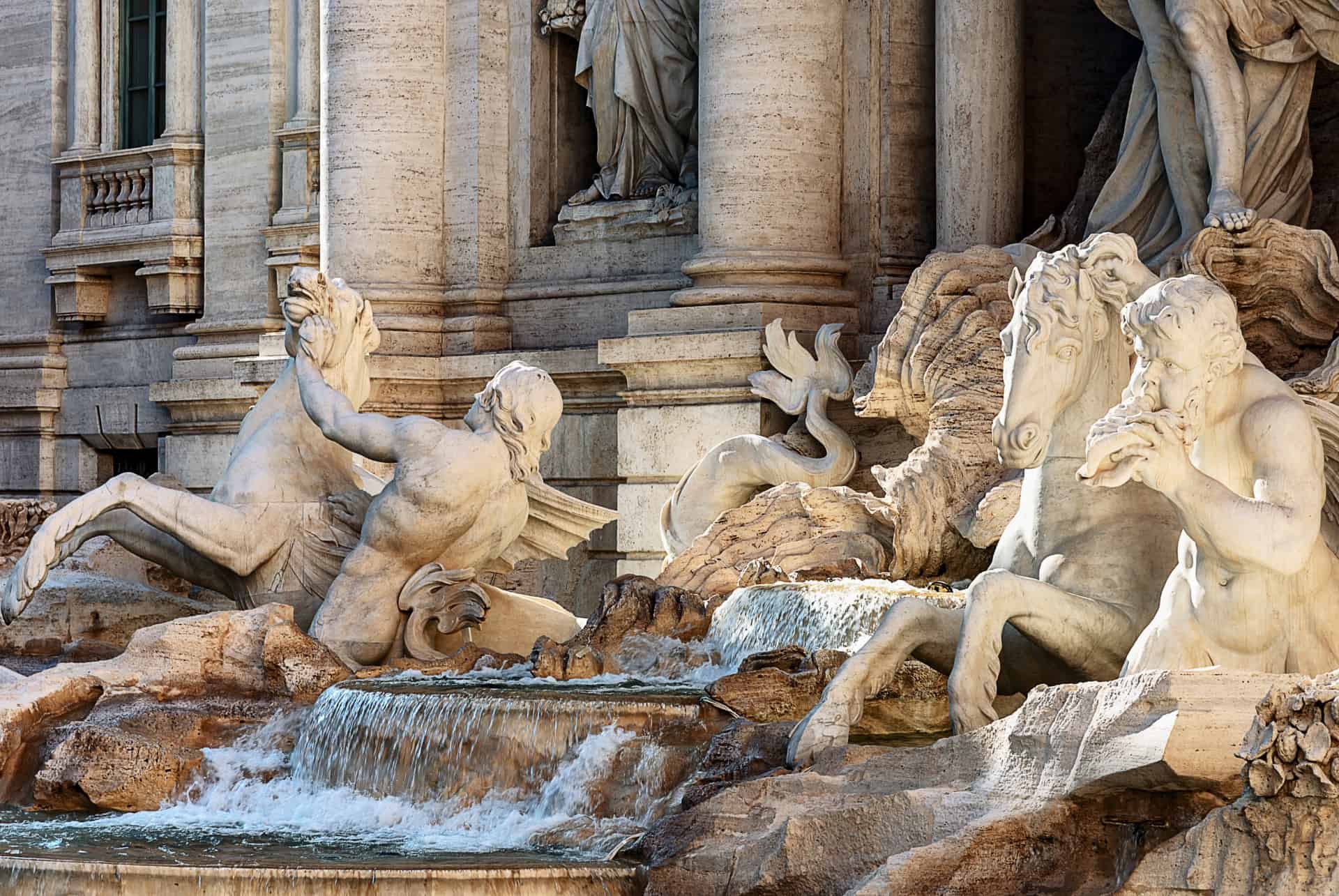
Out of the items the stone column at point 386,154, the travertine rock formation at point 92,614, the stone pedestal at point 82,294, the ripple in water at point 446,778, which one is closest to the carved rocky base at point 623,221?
the stone column at point 386,154

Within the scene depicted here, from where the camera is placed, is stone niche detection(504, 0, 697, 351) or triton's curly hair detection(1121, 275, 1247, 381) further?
stone niche detection(504, 0, 697, 351)

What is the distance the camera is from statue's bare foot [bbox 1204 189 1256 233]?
10.6 m

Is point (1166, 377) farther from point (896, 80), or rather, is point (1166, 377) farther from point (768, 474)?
point (896, 80)

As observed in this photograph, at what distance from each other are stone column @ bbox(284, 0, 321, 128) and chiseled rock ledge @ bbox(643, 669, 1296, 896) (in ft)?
39.9

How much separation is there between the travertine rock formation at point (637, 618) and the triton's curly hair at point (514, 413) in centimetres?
77

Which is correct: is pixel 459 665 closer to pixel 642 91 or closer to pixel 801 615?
pixel 801 615

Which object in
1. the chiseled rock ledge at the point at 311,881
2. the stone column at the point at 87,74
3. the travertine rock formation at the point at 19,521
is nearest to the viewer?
the chiseled rock ledge at the point at 311,881

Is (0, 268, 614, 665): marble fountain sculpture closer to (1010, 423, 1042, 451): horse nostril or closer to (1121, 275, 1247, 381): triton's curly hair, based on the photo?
(1010, 423, 1042, 451): horse nostril

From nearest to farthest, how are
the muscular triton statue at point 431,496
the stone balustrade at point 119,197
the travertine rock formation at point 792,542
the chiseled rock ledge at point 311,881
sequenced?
the chiseled rock ledge at point 311,881
the muscular triton statue at point 431,496
the travertine rock formation at point 792,542
the stone balustrade at point 119,197

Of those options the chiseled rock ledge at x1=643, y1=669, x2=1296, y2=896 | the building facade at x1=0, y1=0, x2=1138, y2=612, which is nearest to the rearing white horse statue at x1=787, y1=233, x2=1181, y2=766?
the chiseled rock ledge at x1=643, y1=669, x2=1296, y2=896

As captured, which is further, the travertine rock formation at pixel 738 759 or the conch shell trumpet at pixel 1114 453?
the travertine rock formation at pixel 738 759

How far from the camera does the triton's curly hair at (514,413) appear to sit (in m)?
10.8

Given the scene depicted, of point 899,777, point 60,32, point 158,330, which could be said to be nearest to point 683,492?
point 899,777

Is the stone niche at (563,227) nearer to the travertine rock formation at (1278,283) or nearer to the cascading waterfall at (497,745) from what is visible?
the travertine rock formation at (1278,283)
